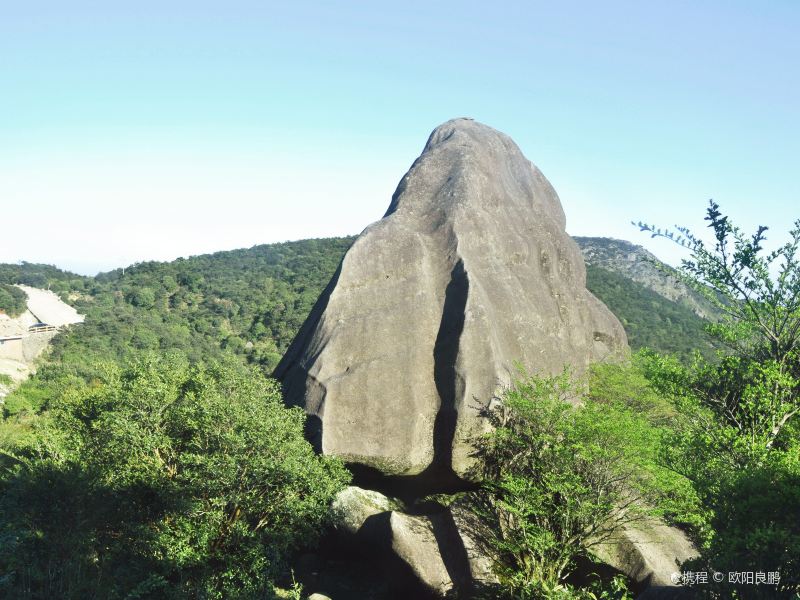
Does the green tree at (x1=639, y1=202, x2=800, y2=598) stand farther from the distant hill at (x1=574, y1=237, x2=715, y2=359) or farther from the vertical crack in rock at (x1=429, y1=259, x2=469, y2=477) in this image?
the distant hill at (x1=574, y1=237, x2=715, y2=359)

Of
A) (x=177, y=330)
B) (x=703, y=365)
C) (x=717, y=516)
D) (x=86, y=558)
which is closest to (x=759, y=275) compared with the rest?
(x=703, y=365)

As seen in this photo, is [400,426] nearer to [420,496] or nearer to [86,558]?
[420,496]

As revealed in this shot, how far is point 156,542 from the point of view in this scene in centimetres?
1250

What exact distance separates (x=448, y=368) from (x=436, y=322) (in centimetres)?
165

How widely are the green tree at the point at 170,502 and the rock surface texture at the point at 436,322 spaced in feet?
5.53

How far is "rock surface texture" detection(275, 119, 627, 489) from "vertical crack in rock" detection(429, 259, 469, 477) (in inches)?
1.5

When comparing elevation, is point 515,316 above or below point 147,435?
above

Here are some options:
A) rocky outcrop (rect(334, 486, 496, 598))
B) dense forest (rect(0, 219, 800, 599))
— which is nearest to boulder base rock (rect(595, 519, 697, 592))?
dense forest (rect(0, 219, 800, 599))

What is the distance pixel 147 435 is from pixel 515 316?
1087cm

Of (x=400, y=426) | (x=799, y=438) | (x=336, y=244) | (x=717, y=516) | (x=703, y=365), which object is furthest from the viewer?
(x=336, y=244)

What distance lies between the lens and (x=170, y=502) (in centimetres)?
1314

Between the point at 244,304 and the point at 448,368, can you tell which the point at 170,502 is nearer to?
the point at 448,368

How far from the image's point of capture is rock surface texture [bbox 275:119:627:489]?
1589 centimetres

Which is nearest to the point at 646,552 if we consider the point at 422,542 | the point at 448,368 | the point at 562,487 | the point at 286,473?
the point at 562,487
